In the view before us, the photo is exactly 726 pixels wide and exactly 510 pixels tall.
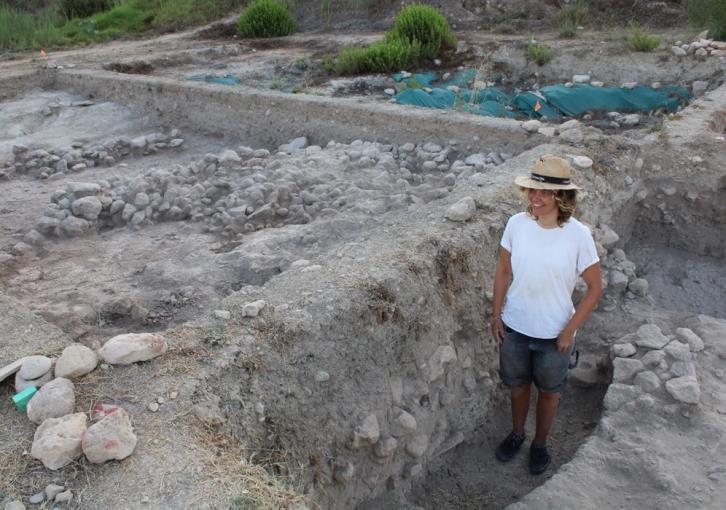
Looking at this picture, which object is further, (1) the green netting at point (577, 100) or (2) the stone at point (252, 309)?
(1) the green netting at point (577, 100)

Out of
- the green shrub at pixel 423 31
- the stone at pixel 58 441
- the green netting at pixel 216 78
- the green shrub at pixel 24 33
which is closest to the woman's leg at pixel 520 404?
the stone at pixel 58 441

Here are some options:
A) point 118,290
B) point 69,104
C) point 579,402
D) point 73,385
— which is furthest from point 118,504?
point 69,104

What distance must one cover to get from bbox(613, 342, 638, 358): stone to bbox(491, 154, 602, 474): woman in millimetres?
791

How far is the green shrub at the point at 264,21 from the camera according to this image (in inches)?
535

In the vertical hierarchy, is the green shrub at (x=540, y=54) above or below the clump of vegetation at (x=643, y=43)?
below

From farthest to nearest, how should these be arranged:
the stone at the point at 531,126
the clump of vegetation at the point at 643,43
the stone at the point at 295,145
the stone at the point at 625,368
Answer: the clump of vegetation at the point at 643,43 → the stone at the point at 295,145 → the stone at the point at 531,126 → the stone at the point at 625,368

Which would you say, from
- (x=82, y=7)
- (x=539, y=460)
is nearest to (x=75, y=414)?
(x=539, y=460)

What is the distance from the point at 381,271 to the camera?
136 inches

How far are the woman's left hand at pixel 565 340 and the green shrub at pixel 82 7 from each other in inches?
650

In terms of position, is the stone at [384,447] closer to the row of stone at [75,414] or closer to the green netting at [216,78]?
the row of stone at [75,414]

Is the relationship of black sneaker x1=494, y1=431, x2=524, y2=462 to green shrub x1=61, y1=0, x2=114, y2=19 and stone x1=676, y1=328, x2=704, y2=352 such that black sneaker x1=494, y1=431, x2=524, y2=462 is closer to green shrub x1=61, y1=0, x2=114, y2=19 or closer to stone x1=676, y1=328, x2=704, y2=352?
stone x1=676, y1=328, x2=704, y2=352

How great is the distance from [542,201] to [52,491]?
214 centimetres

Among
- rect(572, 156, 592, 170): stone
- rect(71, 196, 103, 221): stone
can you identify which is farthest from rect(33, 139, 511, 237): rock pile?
rect(572, 156, 592, 170): stone

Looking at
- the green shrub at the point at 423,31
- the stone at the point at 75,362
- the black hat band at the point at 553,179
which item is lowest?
the stone at the point at 75,362
